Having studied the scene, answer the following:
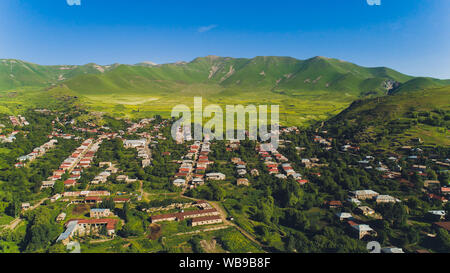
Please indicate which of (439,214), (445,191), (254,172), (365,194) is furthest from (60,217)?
(445,191)

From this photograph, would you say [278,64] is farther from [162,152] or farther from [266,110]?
[162,152]

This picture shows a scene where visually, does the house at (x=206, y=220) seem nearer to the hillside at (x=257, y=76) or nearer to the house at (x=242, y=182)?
the house at (x=242, y=182)

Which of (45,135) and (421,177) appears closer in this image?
(421,177)

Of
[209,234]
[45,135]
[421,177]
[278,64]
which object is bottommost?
[209,234]

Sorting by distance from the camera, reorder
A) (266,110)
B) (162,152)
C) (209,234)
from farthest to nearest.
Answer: (266,110) → (162,152) → (209,234)

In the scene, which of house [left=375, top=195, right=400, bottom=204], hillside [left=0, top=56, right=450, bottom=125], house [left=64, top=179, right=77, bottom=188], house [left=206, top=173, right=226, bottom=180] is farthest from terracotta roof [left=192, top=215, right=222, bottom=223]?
hillside [left=0, top=56, right=450, bottom=125]

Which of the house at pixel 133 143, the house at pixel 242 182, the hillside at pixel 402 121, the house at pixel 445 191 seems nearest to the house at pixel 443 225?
the house at pixel 445 191
